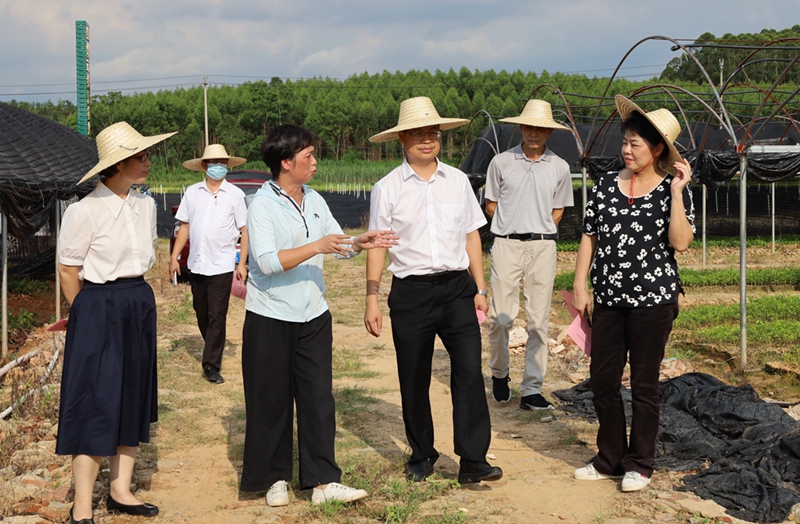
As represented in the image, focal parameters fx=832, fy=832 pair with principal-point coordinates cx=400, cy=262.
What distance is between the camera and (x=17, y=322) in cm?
950

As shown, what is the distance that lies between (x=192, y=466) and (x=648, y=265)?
2.69 meters

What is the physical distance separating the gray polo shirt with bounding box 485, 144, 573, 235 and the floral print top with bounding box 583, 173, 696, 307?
1.60 meters

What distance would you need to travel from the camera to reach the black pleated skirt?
3.62 m

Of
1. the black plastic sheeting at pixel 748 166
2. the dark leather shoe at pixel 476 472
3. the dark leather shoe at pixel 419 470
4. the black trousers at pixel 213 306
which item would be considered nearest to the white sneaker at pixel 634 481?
the dark leather shoe at pixel 476 472

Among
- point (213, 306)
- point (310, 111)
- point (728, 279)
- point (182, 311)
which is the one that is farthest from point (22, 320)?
point (310, 111)

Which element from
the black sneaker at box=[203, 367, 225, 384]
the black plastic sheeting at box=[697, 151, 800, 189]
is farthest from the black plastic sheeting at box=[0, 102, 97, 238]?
the black plastic sheeting at box=[697, 151, 800, 189]

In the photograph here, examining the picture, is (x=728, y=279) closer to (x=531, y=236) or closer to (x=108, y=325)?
(x=531, y=236)

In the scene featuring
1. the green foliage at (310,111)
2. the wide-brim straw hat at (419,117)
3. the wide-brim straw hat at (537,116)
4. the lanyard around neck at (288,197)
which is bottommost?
the lanyard around neck at (288,197)

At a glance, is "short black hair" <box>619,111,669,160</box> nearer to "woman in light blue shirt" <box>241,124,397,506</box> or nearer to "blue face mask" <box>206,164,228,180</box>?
"woman in light blue shirt" <box>241,124,397,506</box>

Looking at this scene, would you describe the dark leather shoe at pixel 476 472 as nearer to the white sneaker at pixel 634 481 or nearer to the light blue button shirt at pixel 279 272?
the white sneaker at pixel 634 481

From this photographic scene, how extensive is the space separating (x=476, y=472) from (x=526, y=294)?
6.43 feet

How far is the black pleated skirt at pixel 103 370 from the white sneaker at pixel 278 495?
0.67m

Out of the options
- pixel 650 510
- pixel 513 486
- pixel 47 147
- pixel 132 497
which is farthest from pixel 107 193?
pixel 47 147

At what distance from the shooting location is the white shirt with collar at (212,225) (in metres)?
6.68
